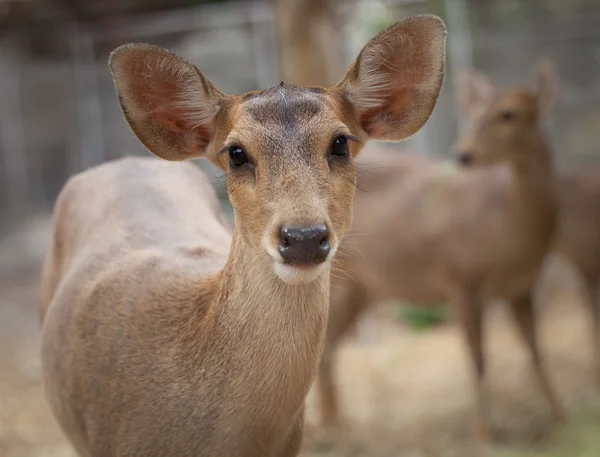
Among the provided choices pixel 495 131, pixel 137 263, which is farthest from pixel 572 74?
pixel 137 263

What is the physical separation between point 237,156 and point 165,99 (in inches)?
17.3

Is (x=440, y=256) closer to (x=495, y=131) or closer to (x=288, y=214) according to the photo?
(x=495, y=131)

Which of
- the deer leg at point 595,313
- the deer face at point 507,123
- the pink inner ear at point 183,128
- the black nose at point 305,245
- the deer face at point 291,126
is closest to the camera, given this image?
the black nose at point 305,245

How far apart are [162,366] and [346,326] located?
437cm

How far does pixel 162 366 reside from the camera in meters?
2.93

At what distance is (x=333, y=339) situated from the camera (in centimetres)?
702

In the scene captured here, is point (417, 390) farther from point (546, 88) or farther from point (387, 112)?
point (387, 112)

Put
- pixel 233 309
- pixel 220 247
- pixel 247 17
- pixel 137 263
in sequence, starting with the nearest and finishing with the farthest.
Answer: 1. pixel 233 309
2. pixel 137 263
3. pixel 220 247
4. pixel 247 17

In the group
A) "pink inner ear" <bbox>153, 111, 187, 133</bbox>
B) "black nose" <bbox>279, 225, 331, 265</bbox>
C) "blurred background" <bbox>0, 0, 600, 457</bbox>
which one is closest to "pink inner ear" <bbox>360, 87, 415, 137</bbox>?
"pink inner ear" <bbox>153, 111, 187, 133</bbox>

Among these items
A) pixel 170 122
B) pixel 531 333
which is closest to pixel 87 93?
pixel 531 333

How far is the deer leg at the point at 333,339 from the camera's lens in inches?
256

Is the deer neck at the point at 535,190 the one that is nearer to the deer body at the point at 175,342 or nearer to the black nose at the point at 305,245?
the deer body at the point at 175,342

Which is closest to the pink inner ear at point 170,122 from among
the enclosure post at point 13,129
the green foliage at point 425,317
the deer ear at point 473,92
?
the deer ear at point 473,92

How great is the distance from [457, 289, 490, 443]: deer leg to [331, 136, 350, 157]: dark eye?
3.60 meters
